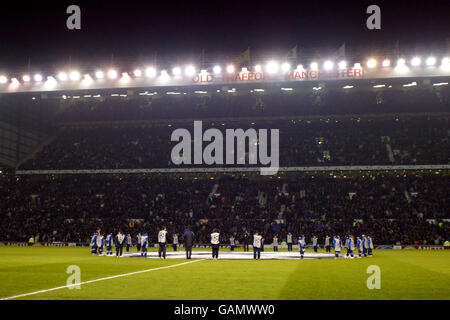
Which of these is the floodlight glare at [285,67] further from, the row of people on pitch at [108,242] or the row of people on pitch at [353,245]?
the row of people on pitch at [108,242]

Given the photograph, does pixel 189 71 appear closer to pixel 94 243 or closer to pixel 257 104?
pixel 94 243

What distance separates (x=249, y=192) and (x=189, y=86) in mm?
19230

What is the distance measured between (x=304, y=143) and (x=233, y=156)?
28.7ft

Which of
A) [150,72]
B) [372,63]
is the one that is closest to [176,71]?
[150,72]

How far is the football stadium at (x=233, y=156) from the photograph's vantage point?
104ft

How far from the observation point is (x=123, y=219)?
45.5 metres

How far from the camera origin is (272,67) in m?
31.5

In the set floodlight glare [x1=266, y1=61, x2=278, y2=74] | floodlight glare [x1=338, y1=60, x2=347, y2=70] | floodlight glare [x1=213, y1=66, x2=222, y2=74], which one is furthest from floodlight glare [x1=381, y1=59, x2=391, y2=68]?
floodlight glare [x1=213, y1=66, x2=222, y2=74]

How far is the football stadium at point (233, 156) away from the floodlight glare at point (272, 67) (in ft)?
0.23

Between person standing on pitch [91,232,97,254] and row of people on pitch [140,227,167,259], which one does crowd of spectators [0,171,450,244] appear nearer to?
person standing on pitch [91,232,97,254]

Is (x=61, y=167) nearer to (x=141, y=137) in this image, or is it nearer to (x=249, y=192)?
(x=141, y=137)

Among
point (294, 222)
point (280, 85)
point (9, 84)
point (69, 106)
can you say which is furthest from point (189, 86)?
point (69, 106)

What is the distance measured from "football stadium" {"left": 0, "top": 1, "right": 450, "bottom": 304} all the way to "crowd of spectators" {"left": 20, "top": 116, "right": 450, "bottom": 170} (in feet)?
0.69

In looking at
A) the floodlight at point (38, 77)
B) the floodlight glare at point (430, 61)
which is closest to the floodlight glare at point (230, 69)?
the floodlight glare at point (430, 61)
